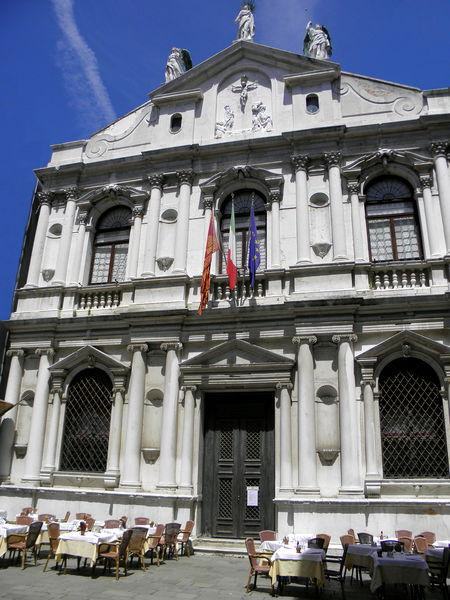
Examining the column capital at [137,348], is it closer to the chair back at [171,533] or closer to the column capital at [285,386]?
the column capital at [285,386]

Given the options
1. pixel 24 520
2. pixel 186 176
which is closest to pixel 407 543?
pixel 24 520

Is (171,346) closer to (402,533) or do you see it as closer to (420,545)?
(402,533)

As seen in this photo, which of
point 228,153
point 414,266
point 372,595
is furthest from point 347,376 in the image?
point 228,153

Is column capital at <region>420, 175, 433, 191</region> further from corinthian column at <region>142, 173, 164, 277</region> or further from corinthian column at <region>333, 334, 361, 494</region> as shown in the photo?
corinthian column at <region>142, 173, 164, 277</region>

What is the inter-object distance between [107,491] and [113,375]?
2.88m

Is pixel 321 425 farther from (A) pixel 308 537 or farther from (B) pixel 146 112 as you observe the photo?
(B) pixel 146 112

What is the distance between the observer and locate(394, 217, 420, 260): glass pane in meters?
13.3

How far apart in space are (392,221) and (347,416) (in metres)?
5.39

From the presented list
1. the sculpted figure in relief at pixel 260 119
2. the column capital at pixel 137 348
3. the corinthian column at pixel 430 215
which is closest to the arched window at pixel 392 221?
the corinthian column at pixel 430 215

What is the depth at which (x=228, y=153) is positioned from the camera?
1513 cm

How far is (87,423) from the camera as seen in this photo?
1390cm

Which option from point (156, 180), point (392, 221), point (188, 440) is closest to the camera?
point (188, 440)

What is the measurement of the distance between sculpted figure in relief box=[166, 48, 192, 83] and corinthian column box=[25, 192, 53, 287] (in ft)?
18.8

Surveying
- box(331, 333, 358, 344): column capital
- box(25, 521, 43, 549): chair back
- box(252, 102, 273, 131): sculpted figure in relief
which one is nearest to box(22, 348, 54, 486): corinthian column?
box(25, 521, 43, 549): chair back
